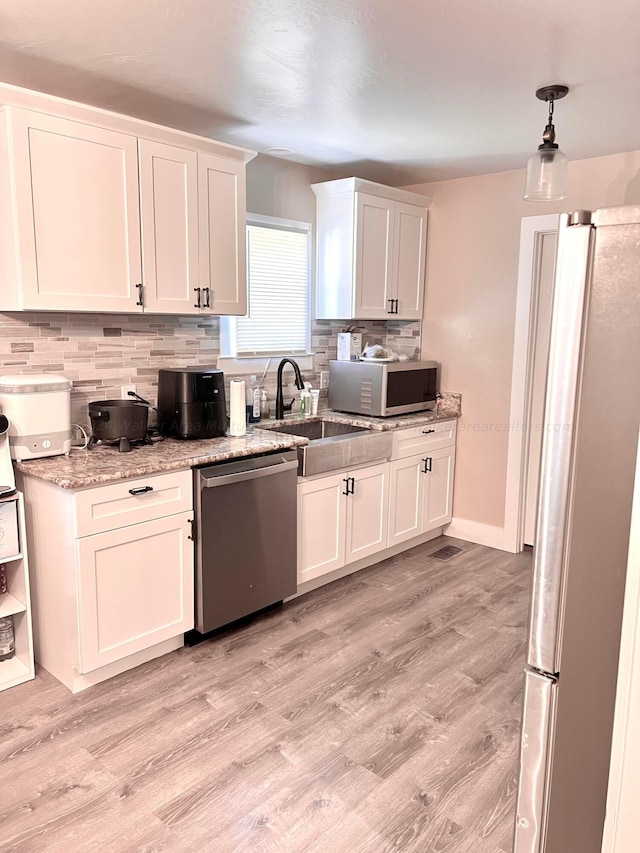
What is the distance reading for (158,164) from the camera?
2730 millimetres

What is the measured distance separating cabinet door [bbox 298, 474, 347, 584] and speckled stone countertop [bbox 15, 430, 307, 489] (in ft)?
1.04

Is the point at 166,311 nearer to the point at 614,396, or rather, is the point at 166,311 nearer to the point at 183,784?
the point at 183,784

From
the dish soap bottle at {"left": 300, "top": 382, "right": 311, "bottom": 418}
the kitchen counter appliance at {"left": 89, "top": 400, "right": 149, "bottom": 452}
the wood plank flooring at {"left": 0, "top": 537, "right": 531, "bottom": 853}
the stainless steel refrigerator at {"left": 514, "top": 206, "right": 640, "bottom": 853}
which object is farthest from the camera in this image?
the dish soap bottle at {"left": 300, "top": 382, "right": 311, "bottom": 418}

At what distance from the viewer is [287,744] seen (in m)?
2.21

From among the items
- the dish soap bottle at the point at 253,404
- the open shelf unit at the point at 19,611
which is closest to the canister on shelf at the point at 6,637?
the open shelf unit at the point at 19,611

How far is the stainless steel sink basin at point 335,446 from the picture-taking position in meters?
3.15

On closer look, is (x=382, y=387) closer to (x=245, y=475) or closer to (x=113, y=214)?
(x=245, y=475)

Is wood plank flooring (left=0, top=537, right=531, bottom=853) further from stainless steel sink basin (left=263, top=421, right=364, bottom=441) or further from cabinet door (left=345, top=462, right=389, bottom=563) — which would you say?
stainless steel sink basin (left=263, top=421, right=364, bottom=441)

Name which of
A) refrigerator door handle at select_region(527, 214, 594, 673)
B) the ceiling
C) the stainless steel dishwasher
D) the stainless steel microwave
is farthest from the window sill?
refrigerator door handle at select_region(527, 214, 594, 673)

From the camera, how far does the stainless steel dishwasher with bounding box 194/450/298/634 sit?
2.71 meters

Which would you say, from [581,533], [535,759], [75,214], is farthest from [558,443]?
[75,214]

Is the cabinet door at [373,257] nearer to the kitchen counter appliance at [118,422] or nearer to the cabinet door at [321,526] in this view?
the cabinet door at [321,526]

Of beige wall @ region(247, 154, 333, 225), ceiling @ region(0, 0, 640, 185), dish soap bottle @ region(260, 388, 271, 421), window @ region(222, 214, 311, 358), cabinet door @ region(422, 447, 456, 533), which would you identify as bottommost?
cabinet door @ region(422, 447, 456, 533)

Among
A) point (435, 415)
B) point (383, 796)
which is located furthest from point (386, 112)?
point (383, 796)
